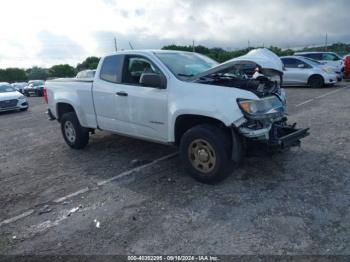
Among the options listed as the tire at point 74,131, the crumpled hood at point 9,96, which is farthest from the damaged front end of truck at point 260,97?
the crumpled hood at point 9,96

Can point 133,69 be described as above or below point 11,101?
above

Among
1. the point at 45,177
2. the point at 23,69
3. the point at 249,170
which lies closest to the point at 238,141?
the point at 249,170

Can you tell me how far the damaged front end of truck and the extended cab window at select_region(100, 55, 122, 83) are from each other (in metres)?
1.64

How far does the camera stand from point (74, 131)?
6.53 m

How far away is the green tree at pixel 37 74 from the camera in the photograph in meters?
52.6

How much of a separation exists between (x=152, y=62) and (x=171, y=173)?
1.73 m

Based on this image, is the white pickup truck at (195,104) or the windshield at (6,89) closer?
the white pickup truck at (195,104)

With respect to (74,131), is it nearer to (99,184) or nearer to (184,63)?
(99,184)

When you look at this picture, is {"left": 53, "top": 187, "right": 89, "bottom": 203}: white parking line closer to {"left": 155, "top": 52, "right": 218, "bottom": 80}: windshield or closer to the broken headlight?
{"left": 155, "top": 52, "right": 218, "bottom": 80}: windshield

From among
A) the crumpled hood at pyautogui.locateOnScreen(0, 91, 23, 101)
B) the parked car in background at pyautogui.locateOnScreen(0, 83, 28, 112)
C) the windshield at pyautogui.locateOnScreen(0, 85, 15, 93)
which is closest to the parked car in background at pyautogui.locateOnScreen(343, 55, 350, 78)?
the parked car in background at pyautogui.locateOnScreen(0, 83, 28, 112)

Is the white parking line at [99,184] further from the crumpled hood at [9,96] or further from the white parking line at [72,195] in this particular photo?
the crumpled hood at [9,96]

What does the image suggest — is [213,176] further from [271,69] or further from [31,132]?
[31,132]

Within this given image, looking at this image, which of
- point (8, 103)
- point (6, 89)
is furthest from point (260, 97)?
point (6, 89)

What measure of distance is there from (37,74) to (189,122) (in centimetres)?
5511
